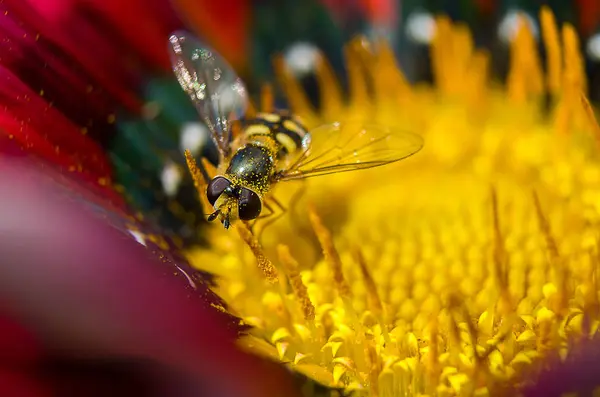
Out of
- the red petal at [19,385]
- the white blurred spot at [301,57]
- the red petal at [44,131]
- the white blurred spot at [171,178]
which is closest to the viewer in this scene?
the red petal at [19,385]

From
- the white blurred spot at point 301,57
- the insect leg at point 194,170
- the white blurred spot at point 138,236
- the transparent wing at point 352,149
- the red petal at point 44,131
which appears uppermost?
the white blurred spot at point 301,57

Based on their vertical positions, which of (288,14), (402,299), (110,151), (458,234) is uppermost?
(288,14)

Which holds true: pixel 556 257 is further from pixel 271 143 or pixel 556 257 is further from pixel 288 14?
pixel 288 14

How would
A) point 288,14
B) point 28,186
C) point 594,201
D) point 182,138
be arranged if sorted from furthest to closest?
point 288,14, point 182,138, point 594,201, point 28,186

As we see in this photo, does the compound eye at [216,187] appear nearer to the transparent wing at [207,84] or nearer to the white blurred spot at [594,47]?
the transparent wing at [207,84]

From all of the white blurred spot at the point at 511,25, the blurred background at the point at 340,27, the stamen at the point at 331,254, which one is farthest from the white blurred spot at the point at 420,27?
the stamen at the point at 331,254

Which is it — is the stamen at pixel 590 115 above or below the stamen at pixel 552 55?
below

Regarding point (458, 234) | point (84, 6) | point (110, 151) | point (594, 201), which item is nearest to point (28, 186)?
point (110, 151)

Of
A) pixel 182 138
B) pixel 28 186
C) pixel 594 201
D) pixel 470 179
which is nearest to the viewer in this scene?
pixel 28 186
